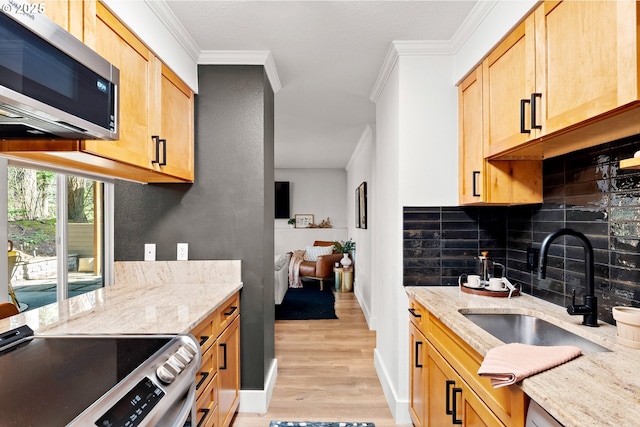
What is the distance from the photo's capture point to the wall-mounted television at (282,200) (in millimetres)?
7875

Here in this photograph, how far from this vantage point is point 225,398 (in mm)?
2023

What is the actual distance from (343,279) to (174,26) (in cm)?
508

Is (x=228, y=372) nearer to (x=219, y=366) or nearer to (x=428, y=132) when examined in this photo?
(x=219, y=366)

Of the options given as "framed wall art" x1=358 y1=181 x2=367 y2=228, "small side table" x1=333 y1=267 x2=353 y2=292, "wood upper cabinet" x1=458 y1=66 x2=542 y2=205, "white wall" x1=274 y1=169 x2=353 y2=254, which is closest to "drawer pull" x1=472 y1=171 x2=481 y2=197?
"wood upper cabinet" x1=458 y1=66 x2=542 y2=205

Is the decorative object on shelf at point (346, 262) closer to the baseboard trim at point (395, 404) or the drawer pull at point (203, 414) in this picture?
the baseboard trim at point (395, 404)

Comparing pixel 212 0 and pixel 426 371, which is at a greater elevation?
pixel 212 0

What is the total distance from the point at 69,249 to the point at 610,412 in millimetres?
3673

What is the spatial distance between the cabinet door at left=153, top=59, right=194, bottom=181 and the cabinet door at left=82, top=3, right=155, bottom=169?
0.34ft

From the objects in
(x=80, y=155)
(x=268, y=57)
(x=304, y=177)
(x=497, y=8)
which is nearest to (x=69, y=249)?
(x=80, y=155)

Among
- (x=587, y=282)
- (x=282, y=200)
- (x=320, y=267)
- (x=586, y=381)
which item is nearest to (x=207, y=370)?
(x=586, y=381)

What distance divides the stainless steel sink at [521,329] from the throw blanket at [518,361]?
0.45 meters

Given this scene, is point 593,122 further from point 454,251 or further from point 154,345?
point 154,345

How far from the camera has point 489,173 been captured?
1893mm

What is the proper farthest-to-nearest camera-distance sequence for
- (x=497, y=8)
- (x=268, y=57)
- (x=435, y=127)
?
(x=268, y=57) → (x=435, y=127) → (x=497, y=8)
